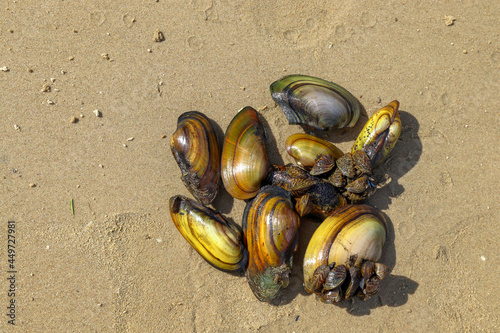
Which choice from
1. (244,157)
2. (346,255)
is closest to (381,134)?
(346,255)

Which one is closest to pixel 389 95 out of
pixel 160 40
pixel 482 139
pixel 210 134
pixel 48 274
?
pixel 482 139

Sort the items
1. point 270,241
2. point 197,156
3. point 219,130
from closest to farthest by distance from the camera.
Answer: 1. point 270,241
2. point 197,156
3. point 219,130

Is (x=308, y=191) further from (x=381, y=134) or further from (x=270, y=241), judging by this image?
(x=381, y=134)

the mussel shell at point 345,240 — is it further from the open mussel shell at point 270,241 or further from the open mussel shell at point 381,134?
the open mussel shell at point 381,134

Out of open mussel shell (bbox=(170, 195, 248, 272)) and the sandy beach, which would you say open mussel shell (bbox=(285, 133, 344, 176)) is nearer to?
the sandy beach

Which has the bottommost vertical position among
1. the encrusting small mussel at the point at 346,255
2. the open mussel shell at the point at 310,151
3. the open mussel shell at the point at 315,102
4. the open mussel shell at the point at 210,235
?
the encrusting small mussel at the point at 346,255

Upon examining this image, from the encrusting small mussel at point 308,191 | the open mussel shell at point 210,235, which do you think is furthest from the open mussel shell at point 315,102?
the open mussel shell at point 210,235
